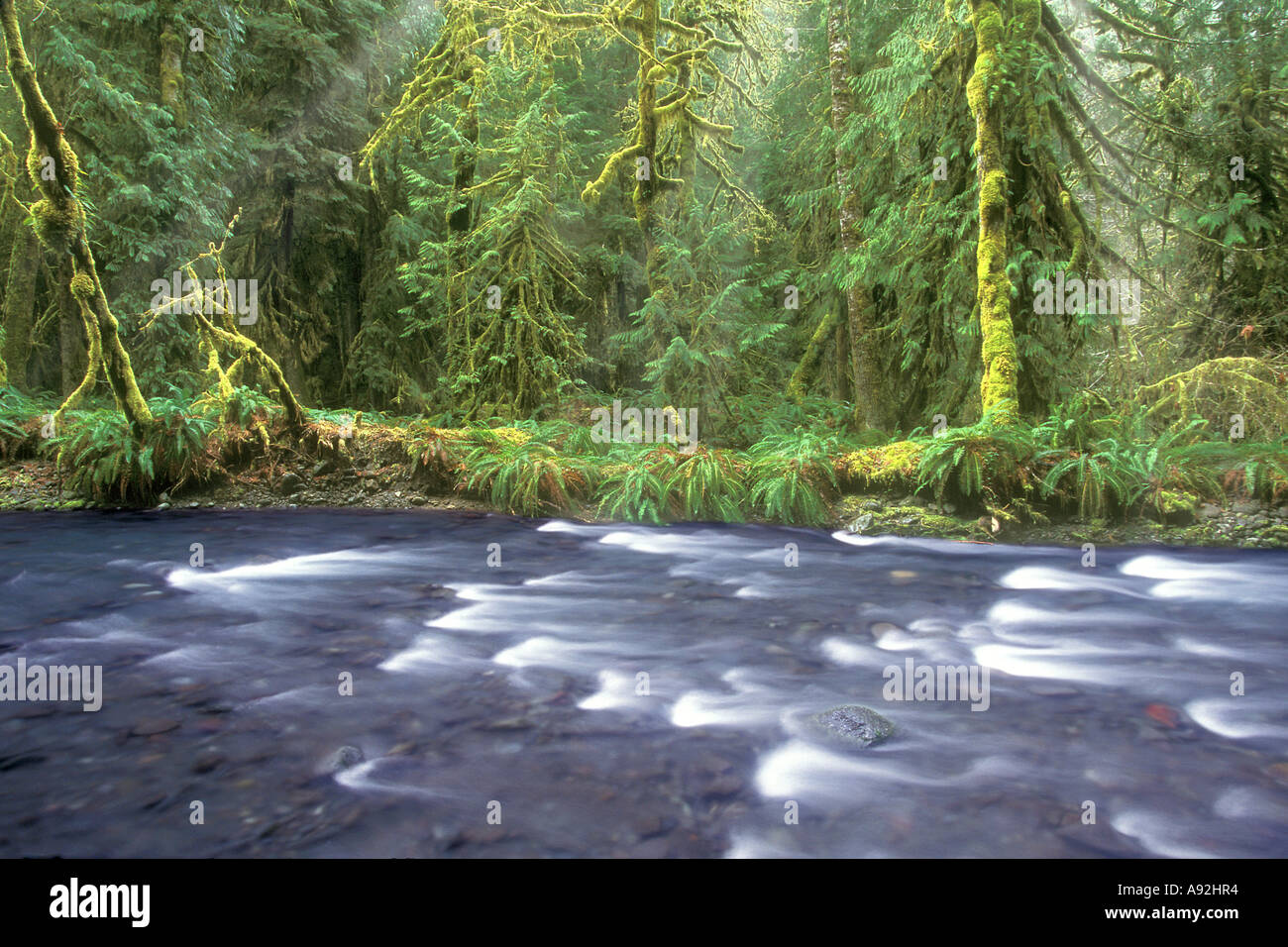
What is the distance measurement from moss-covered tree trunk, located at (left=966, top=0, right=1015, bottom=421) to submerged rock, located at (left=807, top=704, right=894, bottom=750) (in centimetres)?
544

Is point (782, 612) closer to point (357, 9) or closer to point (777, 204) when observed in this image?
point (777, 204)

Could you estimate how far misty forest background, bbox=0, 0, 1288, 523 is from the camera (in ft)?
28.0

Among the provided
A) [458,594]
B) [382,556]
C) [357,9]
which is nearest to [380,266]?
[357,9]

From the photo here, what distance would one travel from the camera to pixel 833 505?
902 cm

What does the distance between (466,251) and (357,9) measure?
7.22m

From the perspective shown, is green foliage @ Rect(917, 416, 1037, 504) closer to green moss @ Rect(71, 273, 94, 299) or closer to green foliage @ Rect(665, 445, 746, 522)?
green foliage @ Rect(665, 445, 746, 522)

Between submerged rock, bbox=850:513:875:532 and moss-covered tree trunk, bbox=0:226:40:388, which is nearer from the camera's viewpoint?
submerged rock, bbox=850:513:875:532

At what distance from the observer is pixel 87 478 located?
31.3 feet

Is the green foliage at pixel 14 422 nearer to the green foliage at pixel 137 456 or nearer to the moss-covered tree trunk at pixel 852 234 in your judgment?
the green foliage at pixel 137 456

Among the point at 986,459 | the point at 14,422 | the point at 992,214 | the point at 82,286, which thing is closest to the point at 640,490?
the point at 986,459

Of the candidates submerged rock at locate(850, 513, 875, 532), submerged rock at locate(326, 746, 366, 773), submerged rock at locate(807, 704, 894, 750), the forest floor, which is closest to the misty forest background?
the forest floor

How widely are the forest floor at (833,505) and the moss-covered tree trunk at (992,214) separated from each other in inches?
54.1

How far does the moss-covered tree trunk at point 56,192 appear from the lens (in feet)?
24.7

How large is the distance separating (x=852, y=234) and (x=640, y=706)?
373 inches
